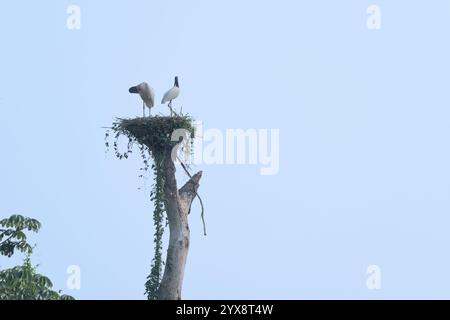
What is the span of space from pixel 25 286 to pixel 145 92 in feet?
15.1

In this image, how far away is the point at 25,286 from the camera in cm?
2072

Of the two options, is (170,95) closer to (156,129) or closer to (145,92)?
(145,92)

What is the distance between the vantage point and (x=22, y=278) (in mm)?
20844

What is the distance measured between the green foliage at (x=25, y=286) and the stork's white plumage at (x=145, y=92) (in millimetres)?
4068

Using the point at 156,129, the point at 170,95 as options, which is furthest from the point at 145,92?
the point at 156,129

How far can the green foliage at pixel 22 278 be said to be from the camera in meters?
20.7

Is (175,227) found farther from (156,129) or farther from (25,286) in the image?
(25,286)

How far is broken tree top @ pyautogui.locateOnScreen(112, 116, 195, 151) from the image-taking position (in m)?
18.2

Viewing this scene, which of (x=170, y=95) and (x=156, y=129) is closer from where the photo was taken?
(x=156, y=129)

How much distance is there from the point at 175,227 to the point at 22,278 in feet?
14.4

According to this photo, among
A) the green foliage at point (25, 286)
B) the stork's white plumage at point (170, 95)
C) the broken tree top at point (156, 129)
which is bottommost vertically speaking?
the green foliage at point (25, 286)

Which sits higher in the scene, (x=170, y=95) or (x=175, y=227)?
(x=170, y=95)

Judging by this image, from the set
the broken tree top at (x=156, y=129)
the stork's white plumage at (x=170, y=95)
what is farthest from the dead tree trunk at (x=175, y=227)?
the stork's white plumage at (x=170, y=95)

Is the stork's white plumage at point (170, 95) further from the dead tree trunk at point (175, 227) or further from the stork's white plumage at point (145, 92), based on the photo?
the dead tree trunk at point (175, 227)
